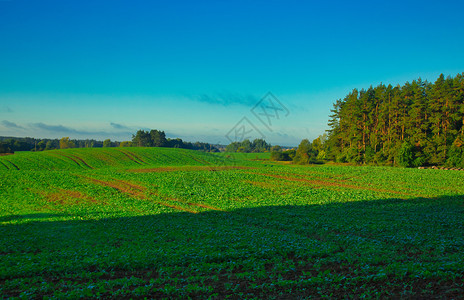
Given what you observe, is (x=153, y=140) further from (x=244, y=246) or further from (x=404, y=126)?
(x=244, y=246)

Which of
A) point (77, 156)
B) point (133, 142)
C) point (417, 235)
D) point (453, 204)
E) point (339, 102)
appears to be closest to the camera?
point (417, 235)

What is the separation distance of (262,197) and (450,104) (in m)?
55.1

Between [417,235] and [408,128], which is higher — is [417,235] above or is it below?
below

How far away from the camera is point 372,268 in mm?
9836

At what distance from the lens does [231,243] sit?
1386cm

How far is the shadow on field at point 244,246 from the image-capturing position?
9922 mm

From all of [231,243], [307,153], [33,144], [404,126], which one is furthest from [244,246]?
[33,144]

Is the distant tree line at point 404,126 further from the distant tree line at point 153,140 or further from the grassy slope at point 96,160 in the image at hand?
the distant tree line at point 153,140

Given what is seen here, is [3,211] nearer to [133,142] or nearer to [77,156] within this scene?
[77,156]

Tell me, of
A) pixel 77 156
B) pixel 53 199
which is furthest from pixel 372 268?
pixel 77 156

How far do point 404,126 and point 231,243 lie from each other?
67.4 meters

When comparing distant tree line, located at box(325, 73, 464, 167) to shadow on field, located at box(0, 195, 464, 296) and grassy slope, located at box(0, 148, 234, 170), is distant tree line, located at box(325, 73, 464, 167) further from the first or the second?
shadow on field, located at box(0, 195, 464, 296)

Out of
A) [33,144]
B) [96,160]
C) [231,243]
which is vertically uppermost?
[33,144]

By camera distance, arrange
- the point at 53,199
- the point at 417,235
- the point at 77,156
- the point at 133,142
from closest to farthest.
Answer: the point at 417,235
the point at 53,199
the point at 77,156
the point at 133,142
